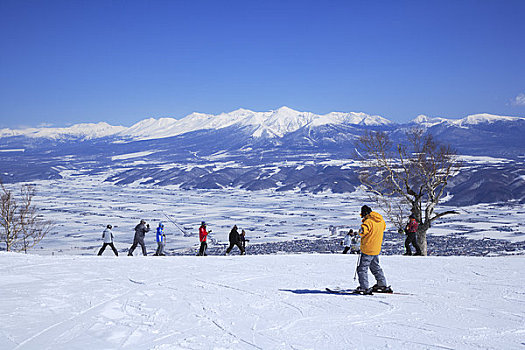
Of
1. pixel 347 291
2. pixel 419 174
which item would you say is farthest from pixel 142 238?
pixel 419 174

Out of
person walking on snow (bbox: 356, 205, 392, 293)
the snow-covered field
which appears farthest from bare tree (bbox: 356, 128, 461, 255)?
the snow-covered field

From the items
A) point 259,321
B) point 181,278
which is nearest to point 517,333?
point 259,321

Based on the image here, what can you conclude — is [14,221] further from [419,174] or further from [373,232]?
[373,232]

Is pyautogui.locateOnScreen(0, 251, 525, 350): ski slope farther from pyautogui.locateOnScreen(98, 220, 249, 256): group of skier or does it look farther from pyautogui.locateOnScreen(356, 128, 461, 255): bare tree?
pyautogui.locateOnScreen(356, 128, 461, 255): bare tree

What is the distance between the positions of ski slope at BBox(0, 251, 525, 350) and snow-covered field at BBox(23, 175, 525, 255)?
47.9 metres

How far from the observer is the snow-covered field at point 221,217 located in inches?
2605

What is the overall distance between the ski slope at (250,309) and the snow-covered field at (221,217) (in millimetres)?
47913

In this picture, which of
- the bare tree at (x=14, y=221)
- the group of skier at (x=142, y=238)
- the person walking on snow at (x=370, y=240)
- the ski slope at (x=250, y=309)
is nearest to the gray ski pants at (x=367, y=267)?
the person walking on snow at (x=370, y=240)

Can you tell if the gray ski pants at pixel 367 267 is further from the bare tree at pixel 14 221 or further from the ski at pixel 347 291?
the bare tree at pixel 14 221

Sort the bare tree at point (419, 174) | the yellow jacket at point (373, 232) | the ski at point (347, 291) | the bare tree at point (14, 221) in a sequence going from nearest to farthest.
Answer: the yellow jacket at point (373, 232)
the ski at point (347, 291)
the bare tree at point (419, 174)
the bare tree at point (14, 221)

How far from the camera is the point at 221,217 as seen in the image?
316 feet

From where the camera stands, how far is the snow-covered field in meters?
66.2

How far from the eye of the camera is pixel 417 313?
6637mm

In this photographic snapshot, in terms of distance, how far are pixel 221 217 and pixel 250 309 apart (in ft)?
295
